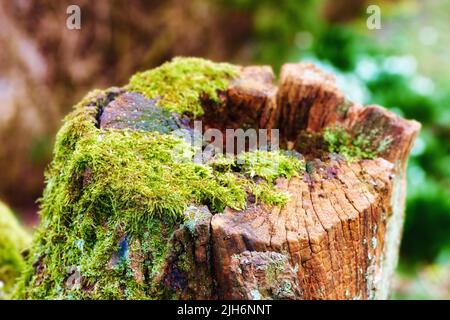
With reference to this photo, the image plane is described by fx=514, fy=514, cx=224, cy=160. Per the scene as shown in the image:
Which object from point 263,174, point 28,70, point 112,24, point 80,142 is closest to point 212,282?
point 263,174

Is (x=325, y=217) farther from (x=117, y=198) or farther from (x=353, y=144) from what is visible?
(x=117, y=198)

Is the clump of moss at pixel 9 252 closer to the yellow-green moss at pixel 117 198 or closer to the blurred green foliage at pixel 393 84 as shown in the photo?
the yellow-green moss at pixel 117 198

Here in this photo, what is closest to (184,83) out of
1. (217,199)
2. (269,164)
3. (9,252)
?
(269,164)

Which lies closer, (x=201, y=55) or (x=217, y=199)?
(x=217, y=199)

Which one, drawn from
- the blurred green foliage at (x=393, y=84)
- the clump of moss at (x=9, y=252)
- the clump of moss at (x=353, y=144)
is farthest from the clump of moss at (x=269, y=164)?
the blurred green foliage at (x=393, y=84)

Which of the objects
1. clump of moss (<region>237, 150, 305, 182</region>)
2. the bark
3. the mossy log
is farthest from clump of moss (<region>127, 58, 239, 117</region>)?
clump of moss (<region>237, 150, 305, 182</region>)

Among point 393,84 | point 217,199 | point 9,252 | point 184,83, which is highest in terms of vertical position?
point 393,84
